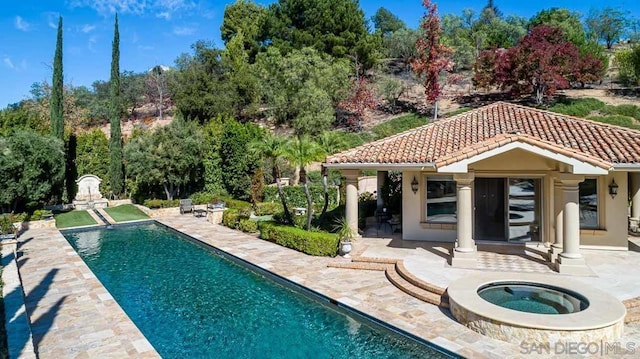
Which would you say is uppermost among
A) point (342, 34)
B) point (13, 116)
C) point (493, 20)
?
point (493, 20)

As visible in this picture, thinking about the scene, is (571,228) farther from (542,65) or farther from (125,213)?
(542,65)

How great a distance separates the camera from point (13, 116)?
37.0 metres

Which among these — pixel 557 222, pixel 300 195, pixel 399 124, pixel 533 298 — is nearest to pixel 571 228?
pixel 557 222

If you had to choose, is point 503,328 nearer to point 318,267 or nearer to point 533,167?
point 318,267

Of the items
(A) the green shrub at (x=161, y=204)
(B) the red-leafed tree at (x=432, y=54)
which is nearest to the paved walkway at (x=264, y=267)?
(A) the green shrub at (x=161, y=204)

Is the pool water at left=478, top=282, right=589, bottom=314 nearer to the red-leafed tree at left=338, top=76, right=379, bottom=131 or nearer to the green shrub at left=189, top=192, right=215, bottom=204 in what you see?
the green shrub at left=189, top=192, right=215, bottom=204

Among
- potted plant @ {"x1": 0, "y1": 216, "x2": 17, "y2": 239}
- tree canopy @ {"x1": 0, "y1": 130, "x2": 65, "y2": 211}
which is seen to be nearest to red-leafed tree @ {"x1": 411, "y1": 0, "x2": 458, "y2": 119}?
tree canopy @ {"x1": 0, "y1": 130, "x2": 65, "y2": 211}

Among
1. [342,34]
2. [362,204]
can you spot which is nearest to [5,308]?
[362,204]

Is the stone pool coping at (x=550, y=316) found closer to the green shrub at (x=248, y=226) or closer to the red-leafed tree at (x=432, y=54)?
the green shrub at (x=248, y=226)

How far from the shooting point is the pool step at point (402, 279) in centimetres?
1152

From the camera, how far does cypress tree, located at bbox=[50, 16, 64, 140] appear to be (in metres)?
34.3

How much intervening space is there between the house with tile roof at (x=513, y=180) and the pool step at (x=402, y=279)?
6.43 feet

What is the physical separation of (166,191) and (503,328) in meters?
29.4

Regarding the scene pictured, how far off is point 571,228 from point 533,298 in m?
3.37
